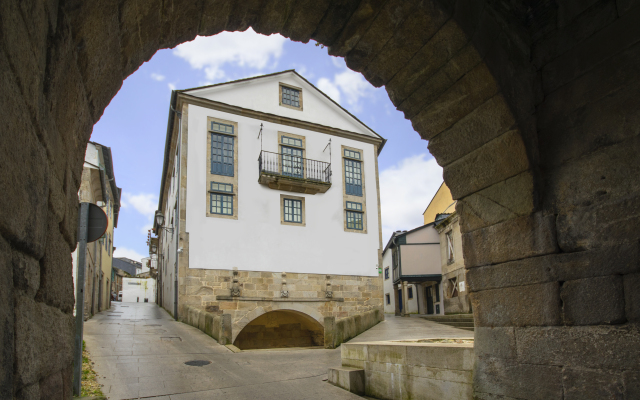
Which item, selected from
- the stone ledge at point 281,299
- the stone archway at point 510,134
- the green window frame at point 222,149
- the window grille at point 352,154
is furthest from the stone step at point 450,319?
the stone archway at point 510,134

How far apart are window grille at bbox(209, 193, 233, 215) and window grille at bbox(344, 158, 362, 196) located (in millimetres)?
5056

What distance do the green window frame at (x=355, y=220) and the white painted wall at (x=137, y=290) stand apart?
27.0 m

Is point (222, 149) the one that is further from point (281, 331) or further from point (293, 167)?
point (281, 331)

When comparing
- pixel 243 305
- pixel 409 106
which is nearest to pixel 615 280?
pixel 409 106

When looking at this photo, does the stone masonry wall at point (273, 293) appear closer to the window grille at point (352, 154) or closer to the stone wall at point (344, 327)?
the stone wall at point (344, 327)

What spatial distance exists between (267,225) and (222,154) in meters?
3.03

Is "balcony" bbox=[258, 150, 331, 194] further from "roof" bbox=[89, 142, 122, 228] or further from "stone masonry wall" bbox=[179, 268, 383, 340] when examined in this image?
"roof" bbox=[89, 142, 122, 228]

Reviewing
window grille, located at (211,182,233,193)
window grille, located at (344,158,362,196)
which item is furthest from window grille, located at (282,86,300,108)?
window grille, located at (211,182,233,193)

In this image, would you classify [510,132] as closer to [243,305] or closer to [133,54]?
[133,54]

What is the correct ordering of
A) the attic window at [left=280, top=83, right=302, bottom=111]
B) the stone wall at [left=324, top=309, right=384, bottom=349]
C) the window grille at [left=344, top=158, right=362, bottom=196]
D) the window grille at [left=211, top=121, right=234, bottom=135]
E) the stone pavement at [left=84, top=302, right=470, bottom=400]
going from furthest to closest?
the window grille at [left=344, top=158, right=362, bottom=196] → the attic window at [left=280, top=83, right=302, bottom=111] → the window grille at [left=211, top=121, right=234, bottom=135] → the stone wall at [left=324, top=309, right=384, bottom=349] → the stone pavement at [left=84, top=302, right=470, bottom=400]

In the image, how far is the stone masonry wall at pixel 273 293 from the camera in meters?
15.3

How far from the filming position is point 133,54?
8.60 ft

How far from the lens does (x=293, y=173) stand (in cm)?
1798

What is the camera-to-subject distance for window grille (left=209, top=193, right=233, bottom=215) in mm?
16219
